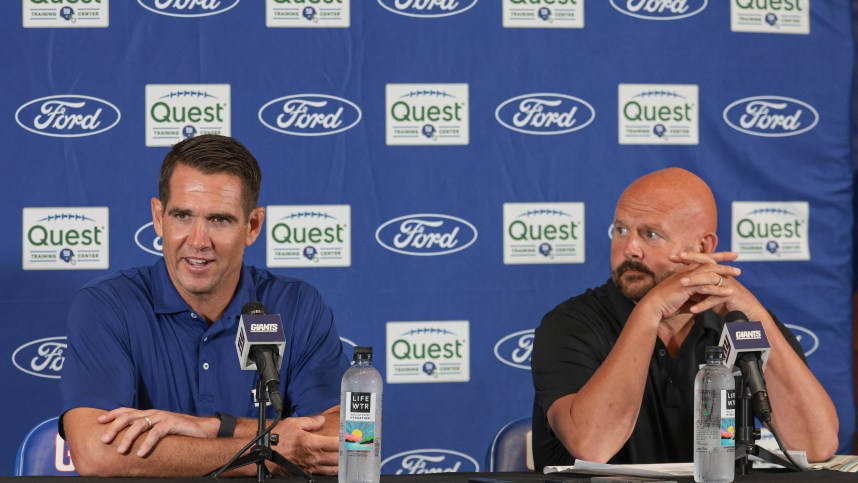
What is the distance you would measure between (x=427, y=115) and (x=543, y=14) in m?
0.62

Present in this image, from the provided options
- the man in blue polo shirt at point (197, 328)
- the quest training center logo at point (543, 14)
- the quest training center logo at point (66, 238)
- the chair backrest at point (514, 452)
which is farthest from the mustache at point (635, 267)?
the quest training center logo at point (66, 238)

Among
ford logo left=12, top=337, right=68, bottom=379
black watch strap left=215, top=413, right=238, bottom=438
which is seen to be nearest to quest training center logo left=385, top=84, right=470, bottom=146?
ford logo left=12, top=337, right=68, bottom=379

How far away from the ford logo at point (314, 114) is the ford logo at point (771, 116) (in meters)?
1.53

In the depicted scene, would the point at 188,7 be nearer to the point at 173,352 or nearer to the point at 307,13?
the point at 307,13

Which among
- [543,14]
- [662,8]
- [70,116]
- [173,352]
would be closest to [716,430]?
[173,352]

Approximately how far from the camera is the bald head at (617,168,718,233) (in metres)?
2.66

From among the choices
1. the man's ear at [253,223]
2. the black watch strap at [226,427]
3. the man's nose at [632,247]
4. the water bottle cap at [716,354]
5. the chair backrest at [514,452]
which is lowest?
the chair backrest at [514,452]

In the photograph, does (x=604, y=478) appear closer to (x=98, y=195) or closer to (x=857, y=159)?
(x=98, y=195)

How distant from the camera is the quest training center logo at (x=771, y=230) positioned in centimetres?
378

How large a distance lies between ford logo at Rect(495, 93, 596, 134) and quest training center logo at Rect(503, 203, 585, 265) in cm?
30

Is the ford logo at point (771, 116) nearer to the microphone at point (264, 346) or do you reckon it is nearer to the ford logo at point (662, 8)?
the ford logo at point (662, 8)

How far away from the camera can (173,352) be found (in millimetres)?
2434

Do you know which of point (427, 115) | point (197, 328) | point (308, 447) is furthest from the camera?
point (427, 115)

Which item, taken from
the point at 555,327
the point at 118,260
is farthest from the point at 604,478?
the point at 118,260
